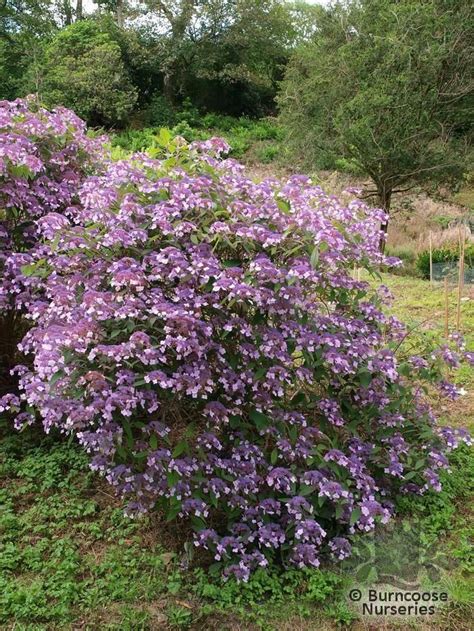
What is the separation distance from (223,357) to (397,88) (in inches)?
320

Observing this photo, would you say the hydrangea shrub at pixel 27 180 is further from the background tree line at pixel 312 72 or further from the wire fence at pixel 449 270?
the background tree line at pixel 312 72

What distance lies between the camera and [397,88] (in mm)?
8914

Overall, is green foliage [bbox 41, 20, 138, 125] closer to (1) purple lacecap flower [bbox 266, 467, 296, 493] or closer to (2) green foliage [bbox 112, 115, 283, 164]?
(2) green foliage [bbox 112, 115, 283, 164]

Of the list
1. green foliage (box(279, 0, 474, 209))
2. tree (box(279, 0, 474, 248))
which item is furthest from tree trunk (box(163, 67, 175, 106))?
tree (box(279, 0, 474, 248))

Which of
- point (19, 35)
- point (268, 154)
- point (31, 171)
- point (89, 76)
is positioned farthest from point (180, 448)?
point (19, 35)

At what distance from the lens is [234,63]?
20.2 m

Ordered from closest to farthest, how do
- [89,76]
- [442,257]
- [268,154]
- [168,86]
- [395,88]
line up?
[442,257]
[395,88]
[89,76]
[268,154]
[168,86]

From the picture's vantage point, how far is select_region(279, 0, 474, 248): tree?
8.83 meters

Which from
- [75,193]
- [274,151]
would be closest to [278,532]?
[75,193]

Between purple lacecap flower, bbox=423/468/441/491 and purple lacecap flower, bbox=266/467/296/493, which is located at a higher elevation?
purple lacecap flower, bbox=266/467/296/493

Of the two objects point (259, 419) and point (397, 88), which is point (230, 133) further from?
point (259, 419)

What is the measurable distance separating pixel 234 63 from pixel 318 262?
20.0 meters

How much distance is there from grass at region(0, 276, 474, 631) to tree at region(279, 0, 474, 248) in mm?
6831

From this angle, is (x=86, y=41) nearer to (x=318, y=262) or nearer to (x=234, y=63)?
(x=234, y=63)
